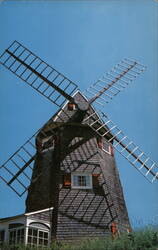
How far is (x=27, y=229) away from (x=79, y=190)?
9.37 ft

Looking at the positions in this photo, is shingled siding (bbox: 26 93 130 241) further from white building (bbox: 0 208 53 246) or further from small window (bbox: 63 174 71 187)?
white building (bbox: 0 208 53 246)

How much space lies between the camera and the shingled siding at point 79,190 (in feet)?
40.4

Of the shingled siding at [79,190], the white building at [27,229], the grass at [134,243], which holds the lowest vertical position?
the grass at [134,243]

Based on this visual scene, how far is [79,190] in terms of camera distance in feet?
43.4

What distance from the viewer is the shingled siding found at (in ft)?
40.4

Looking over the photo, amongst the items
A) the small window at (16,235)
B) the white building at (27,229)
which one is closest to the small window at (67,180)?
the white building at (27,229)

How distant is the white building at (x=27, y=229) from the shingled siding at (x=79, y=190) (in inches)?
21.1

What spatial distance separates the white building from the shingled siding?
536mm

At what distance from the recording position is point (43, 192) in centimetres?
1376

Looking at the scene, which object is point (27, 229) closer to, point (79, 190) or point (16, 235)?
point (16, 235)

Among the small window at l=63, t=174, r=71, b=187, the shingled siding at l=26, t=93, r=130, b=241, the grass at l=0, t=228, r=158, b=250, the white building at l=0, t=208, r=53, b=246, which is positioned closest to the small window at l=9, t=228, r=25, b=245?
the white building at l=0, t=208, r=53, b=246

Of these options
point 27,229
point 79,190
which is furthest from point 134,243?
point 79,190

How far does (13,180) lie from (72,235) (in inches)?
160

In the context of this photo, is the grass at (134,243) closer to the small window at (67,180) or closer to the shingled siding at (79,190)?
the shingled siding at (79,190)
